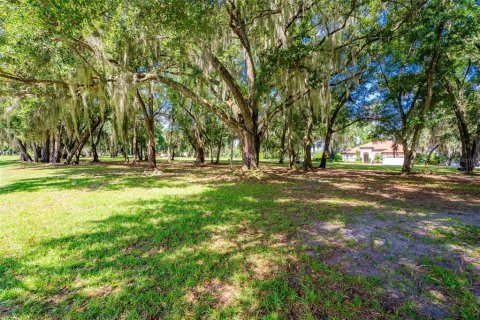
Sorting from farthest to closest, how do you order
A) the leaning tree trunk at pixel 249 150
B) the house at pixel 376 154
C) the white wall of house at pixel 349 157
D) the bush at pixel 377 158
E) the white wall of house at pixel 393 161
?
the white wall of house at pixel 349 157, the bush at pixel 377 158, the house at pixel 376 154, the white wall of house at pixel 393 161, the leaning tree trunk at pixel 249 150

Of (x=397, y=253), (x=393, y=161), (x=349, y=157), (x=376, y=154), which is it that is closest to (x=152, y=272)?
(x=397, y=253)

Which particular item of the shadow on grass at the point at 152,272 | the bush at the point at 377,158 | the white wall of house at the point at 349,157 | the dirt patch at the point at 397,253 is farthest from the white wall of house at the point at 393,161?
the shadow on grass at the point at 152,272

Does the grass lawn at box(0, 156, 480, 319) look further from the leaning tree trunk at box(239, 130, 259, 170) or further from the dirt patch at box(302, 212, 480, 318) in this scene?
the leaning tree trunk at box(239, 130, 259, 170)

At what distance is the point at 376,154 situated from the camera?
4172 cm

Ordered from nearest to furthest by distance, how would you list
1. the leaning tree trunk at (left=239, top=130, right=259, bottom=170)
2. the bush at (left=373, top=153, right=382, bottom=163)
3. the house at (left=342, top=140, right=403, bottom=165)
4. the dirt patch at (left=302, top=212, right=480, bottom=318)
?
the dirt patch at (left=302, top=212, right=480, bottom=318) < the leaning tree trunk at (left=239, top=130, right=259, bottom=170) < the house at (left=342, top=140, right=403, bottom=165) < the bush at (left=373, top=153, right=382, bottom=163)

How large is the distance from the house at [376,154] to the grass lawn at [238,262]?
1575 inches

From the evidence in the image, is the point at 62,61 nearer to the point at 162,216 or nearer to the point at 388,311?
the point at 162,216

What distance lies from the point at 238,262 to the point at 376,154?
47.2 metres

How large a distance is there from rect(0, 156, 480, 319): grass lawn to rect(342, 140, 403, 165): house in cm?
4001

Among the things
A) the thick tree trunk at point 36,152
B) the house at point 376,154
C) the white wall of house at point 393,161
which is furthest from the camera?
the house at point 376,154

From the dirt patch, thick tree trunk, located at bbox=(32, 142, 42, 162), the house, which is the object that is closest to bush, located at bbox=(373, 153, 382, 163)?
the house

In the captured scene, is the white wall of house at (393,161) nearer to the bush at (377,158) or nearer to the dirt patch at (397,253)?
the bush at (377,158)

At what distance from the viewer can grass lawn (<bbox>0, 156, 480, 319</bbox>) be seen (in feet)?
6.20

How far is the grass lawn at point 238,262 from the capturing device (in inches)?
74.4
